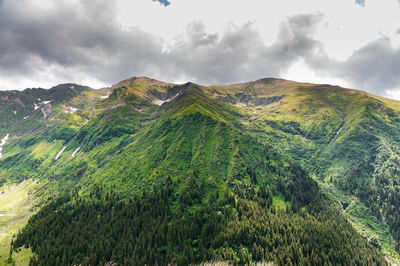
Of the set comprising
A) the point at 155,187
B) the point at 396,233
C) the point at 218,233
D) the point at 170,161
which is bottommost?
the point at 396,233

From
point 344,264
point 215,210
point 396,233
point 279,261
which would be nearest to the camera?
point 279,261

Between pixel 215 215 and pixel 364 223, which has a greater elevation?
pixel 215 215

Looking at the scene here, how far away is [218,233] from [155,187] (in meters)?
67.9

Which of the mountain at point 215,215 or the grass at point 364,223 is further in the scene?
the grass at point 364,223

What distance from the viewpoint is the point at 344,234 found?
385 feet

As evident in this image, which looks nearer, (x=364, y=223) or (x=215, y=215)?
(x=215, y=215)

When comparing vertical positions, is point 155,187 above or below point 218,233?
above

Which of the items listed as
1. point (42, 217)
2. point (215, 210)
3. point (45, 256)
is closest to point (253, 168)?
point (215, 210)

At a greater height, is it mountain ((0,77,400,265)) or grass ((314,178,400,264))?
mountain ((0,77,400,265))

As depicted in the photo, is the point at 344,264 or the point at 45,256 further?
the point at 45,256

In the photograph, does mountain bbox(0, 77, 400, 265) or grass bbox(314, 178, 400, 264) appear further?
grass bbox(314, 178, 400, 264)

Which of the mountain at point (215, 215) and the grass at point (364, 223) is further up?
the mountain at point (215, 215)

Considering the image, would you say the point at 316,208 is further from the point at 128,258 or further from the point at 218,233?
the point at 128,258

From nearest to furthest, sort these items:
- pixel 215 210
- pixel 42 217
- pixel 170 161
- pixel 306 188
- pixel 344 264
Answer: pixel 344 264
pixel 215 210
pixel 42 217
pixel 306 188
pixel 170 161
